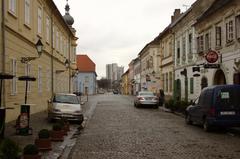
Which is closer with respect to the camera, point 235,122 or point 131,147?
point 131,147

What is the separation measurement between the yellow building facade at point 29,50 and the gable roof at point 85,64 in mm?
82787

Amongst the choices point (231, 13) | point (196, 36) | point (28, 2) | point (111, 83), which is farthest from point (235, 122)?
point (111, 83)

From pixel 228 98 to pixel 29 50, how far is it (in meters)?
12.3

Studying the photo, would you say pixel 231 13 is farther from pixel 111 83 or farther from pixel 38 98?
pixel 111 83

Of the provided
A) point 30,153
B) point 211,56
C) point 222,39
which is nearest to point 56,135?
point 30,153

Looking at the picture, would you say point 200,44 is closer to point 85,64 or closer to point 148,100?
point 148,100

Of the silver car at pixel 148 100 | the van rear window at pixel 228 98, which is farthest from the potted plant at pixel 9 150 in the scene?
the silver car at pixel 148 100

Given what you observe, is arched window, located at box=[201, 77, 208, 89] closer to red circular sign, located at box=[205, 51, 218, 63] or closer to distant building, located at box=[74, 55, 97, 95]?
red circular sign, located at box=[205, 51, 218, 63]

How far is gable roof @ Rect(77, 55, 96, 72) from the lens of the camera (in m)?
124

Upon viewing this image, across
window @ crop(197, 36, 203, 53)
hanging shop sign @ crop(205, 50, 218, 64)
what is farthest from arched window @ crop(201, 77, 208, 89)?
hanging shop sign @ crop(205, 50, 218, 64)

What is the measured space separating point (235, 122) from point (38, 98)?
14.9 meters

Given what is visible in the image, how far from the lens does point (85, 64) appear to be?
411 ft

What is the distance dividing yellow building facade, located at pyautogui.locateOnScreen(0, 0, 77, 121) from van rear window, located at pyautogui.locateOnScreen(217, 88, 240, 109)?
872 centimetres

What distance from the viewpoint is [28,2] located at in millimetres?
24500
